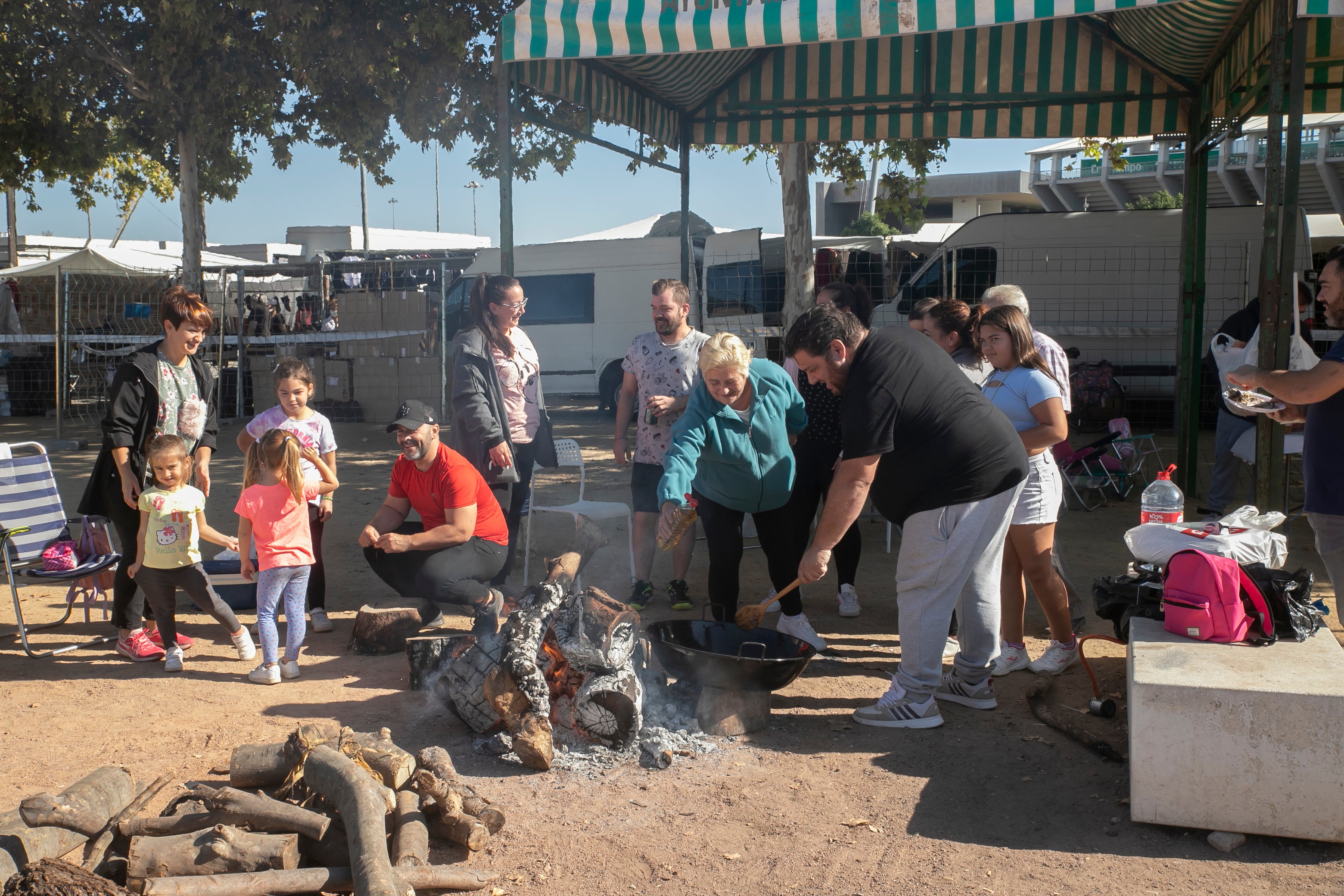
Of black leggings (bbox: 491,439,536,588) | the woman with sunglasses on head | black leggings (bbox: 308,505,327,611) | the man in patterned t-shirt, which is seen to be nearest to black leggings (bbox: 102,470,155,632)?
black leggings (bbox: 308,505,327,611)

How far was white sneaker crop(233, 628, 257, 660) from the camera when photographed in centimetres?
484

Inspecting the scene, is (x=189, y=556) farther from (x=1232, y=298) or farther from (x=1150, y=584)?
(x=1232, y=298)

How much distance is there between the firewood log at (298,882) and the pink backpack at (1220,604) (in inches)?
99.6

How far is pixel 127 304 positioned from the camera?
1567cm

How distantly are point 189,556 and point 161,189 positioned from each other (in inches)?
877

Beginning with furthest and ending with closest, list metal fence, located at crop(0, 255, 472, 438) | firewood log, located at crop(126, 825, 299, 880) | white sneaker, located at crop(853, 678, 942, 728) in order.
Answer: metal fence, located at crop(0, 255, 472, 438)
white sneaker, located at crop(853, 678, 942, 728)
firewood log, located at crop(126, 825, 299, 880)

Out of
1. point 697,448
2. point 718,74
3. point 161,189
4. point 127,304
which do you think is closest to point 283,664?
point 697,448

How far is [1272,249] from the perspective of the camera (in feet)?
17.3

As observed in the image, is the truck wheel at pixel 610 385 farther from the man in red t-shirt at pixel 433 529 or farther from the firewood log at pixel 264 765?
the firewood log at pixel 264 765

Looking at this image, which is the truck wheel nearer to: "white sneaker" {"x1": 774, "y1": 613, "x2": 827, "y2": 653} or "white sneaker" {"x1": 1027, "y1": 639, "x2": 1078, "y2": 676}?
"white sneaker" {"x1": 774, "y1": 613, "x2": 827, "y2": 653}

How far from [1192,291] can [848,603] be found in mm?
4890

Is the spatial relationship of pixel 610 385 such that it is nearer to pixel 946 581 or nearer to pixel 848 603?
pixel 848 603

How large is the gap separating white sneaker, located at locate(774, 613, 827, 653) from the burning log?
192 cm

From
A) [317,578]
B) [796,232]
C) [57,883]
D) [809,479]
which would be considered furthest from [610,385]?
[57,883]
